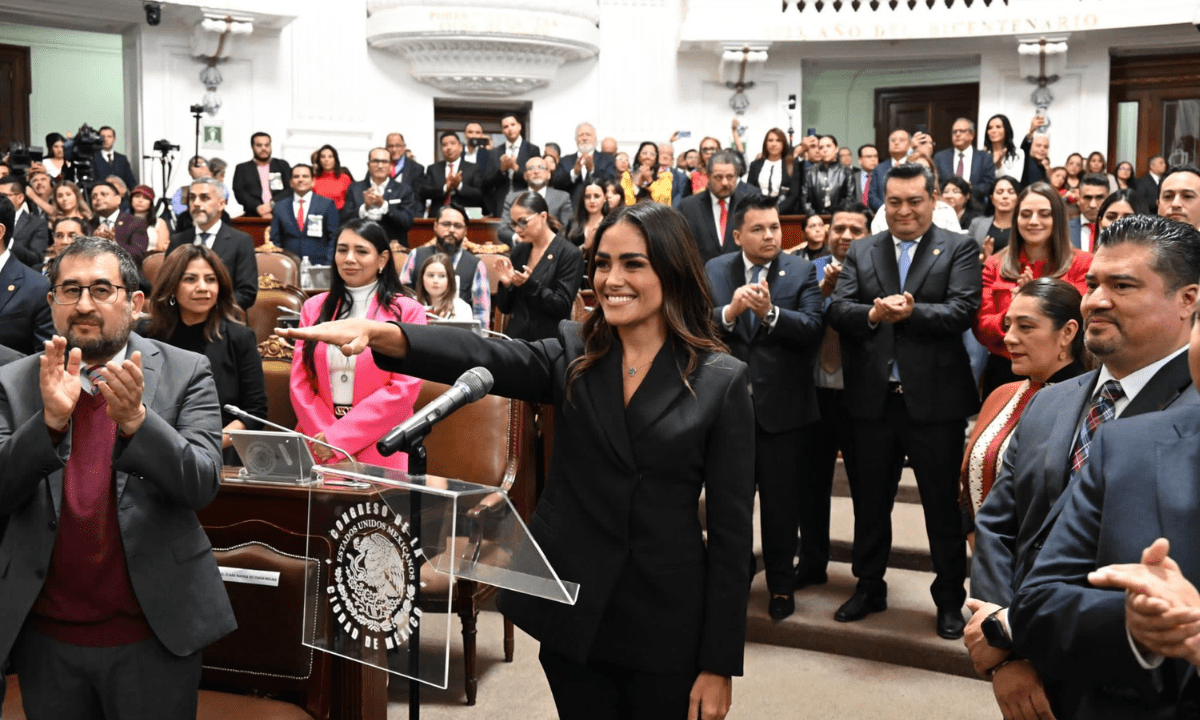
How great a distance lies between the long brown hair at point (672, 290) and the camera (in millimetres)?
1890

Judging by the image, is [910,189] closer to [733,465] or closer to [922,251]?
[922,251]

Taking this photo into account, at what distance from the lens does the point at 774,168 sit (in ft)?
29.0

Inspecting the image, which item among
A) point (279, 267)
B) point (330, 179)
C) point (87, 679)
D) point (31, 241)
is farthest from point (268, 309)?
point (330, 179)

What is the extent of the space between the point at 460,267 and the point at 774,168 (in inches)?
148

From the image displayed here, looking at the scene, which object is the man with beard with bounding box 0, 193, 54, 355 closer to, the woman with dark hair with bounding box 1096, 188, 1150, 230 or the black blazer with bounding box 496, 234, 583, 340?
the black blazer with bounding box 496, 234, 583, 340

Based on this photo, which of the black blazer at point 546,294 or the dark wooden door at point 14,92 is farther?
the dark wooden door at point 14,92

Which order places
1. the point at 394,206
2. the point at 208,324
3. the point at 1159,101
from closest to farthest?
the point at 208,324
the point at 394,206
the point at 1159,101

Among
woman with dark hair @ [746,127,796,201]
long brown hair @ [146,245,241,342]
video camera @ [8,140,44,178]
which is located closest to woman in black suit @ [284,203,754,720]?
long brown hair @ [146,245,241,342]

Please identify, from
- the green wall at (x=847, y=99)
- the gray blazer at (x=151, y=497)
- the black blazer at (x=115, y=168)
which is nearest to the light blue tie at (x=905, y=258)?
the gray blazer at (x=151, y=497)

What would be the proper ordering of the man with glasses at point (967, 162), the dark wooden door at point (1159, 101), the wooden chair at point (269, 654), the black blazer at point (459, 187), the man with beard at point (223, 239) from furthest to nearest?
the dark wooden door at point (1159, 101), the black blazer at point (459, 187), the man with glasses at point (967, 162), the man with beard at point (223, 239), the wooden chair at point (269, 654)

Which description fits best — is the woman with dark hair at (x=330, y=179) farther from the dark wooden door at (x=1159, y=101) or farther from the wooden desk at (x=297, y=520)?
the dark wooden door at (x=1159, y=101)

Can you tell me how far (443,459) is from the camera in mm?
3859

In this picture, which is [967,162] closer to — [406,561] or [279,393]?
[279,393]

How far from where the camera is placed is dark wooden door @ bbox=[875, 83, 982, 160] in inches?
522
